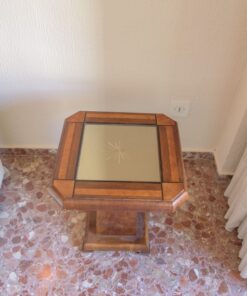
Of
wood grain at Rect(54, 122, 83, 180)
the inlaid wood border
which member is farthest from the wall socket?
wood grain at Rect(54, 122, 83, 180)

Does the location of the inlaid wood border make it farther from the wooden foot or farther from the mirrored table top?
the wooden foot

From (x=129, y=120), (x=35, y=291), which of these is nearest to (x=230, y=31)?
(x=129, y=120)

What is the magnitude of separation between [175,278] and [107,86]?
0.91m

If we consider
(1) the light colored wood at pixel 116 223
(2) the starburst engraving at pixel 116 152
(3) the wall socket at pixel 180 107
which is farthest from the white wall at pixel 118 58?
(1) the light colored wood at pixel 116 223

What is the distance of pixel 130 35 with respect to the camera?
1.23 m

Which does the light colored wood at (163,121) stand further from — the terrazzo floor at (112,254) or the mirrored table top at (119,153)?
the terrazzo floor at (112,254)

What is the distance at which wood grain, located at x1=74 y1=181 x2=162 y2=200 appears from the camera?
3.29 ft

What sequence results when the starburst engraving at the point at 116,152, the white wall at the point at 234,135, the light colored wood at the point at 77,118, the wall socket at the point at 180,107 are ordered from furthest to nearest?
the wall socket at the point at 180,107
the white wall at the point at 234,135
the light colored wood at the point at 77,118
the starburst engraving at the point at 116,152

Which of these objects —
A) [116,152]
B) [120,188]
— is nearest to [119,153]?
[116,152]

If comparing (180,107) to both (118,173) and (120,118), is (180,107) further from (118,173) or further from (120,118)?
(118,173)

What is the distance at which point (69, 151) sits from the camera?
1125 mm

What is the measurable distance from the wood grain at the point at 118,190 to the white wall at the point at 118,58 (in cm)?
56

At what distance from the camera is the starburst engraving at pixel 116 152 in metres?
1.12

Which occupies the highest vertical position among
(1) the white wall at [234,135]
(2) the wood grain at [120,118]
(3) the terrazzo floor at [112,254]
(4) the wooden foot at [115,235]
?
(2) the wood grain at [120,118]
